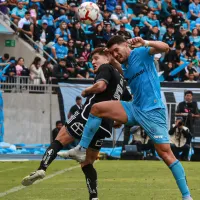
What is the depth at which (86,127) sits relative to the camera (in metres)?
10.7

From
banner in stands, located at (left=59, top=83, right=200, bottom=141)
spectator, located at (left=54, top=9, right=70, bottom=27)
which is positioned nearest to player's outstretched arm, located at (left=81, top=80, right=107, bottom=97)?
banner in stands, located at (left=59, top=83, right=200, bottom=141)

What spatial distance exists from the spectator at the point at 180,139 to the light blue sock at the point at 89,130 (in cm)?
1312

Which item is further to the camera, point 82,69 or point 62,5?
point 62,5

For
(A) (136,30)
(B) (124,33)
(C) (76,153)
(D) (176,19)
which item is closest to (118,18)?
(A) (136,30)

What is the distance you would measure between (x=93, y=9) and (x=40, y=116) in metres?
3.93

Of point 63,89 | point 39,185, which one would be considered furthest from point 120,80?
point 63,89

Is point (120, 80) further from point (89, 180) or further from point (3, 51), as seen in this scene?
point (3, 51)

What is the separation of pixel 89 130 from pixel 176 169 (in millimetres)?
1377

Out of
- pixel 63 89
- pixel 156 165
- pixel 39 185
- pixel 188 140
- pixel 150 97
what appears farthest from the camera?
pixel 63 89

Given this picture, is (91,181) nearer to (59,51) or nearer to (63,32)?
(59,51)

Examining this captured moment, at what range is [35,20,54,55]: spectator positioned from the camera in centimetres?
3000

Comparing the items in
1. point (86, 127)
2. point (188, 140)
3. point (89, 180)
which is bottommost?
point (188, 140)

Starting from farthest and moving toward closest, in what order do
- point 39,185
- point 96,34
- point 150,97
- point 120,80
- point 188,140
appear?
point 96,34 → point 188,140 → point 39,185 → point 120,80 → point 150,97

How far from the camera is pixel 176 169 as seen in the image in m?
9.95
